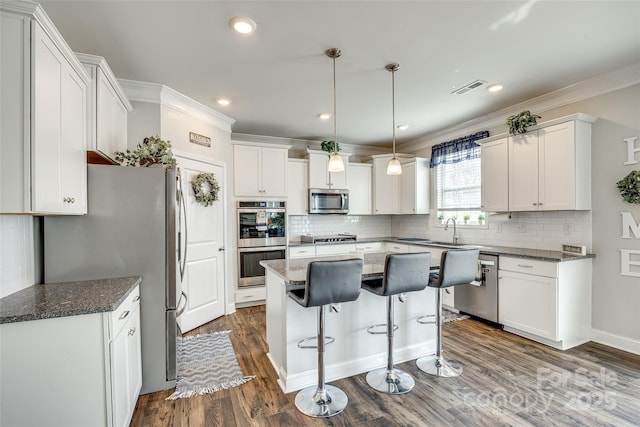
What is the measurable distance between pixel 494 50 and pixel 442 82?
24.6 inches

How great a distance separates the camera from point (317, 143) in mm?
5371

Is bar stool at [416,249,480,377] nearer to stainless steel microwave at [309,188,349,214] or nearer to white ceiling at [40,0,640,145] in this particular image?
white ceiling at [40,0,640,145]

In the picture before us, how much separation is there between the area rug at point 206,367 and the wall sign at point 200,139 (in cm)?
222

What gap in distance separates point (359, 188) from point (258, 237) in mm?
2034

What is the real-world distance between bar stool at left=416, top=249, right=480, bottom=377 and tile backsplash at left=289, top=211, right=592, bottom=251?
1.58 metres

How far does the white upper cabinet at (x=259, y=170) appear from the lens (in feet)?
13.9

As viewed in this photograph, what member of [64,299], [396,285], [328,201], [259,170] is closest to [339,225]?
[328,201]

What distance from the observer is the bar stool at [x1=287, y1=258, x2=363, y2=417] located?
188 cm

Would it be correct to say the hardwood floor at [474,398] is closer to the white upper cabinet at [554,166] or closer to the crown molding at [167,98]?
the white upper cabinet at [554,166]

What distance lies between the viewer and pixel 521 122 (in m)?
3.30

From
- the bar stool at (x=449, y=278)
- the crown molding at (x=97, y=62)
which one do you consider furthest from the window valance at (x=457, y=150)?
the crown molding at (x=97, y=62)

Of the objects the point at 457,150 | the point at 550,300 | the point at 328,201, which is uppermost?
the point at 457,150

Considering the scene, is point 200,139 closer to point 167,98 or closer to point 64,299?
point 167,98

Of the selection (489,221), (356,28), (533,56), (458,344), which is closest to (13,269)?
(356,28)
